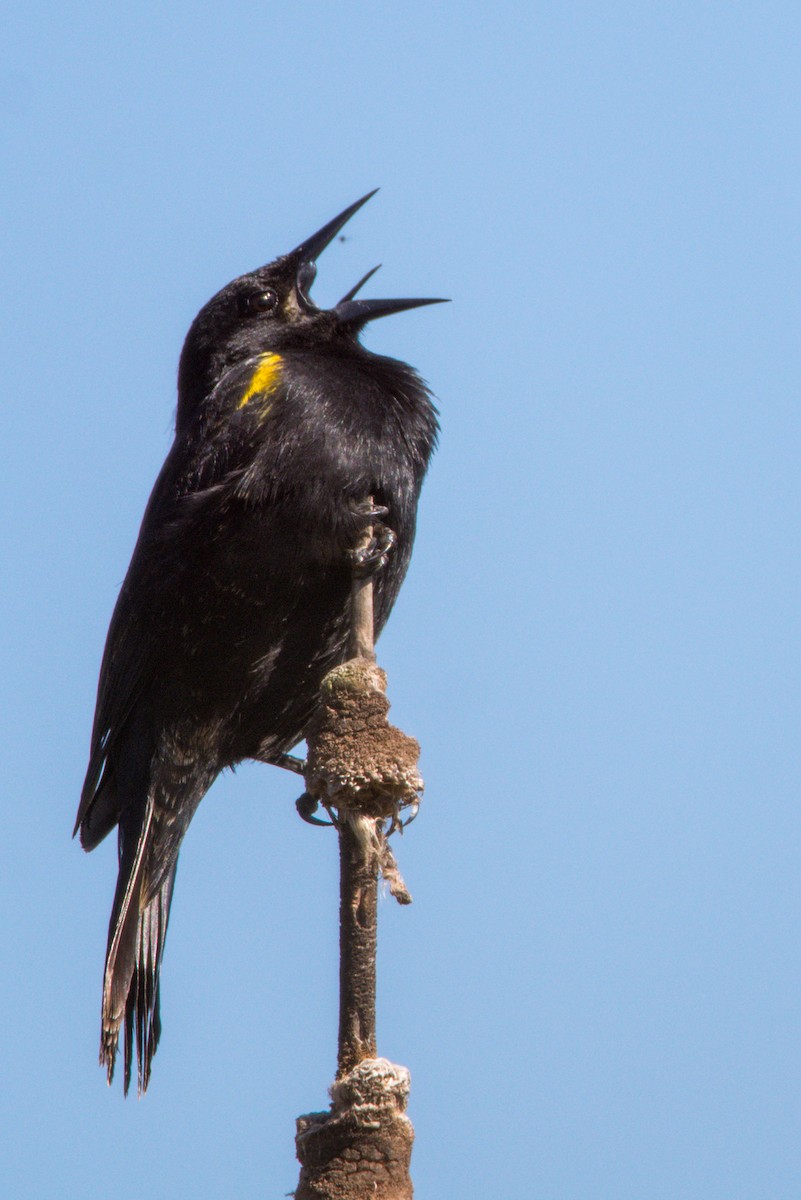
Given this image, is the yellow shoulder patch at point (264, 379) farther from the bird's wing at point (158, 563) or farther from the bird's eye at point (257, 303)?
the bird's eye at point (257, 303)

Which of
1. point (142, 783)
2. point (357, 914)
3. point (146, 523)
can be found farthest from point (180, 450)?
point (357, 914)

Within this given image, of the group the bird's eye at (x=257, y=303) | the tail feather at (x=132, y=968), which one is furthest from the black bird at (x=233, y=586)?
the bird's eye at (x=257, y=303)

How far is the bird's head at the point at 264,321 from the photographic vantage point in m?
5.43

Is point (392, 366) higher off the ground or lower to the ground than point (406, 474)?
higher

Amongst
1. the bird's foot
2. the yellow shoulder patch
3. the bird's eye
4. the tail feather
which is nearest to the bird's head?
the bird's eye

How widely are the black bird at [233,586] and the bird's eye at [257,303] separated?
0.41 ft

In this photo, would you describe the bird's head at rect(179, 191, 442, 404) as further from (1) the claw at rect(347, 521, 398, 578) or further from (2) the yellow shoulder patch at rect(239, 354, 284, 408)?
(1) the claw at rect(347, 521, 398, 578)

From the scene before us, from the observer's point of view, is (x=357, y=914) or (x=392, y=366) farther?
(x=392, y=366)

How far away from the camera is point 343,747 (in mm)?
3684

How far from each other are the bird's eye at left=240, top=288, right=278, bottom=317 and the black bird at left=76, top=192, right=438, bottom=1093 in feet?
0.41

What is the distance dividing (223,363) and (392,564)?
94 centimetres

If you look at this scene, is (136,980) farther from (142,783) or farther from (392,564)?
(392,564)

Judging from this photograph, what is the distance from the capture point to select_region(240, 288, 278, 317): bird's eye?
18.2 ft

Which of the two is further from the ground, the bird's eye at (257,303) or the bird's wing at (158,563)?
the bird's eye at (257,303)
